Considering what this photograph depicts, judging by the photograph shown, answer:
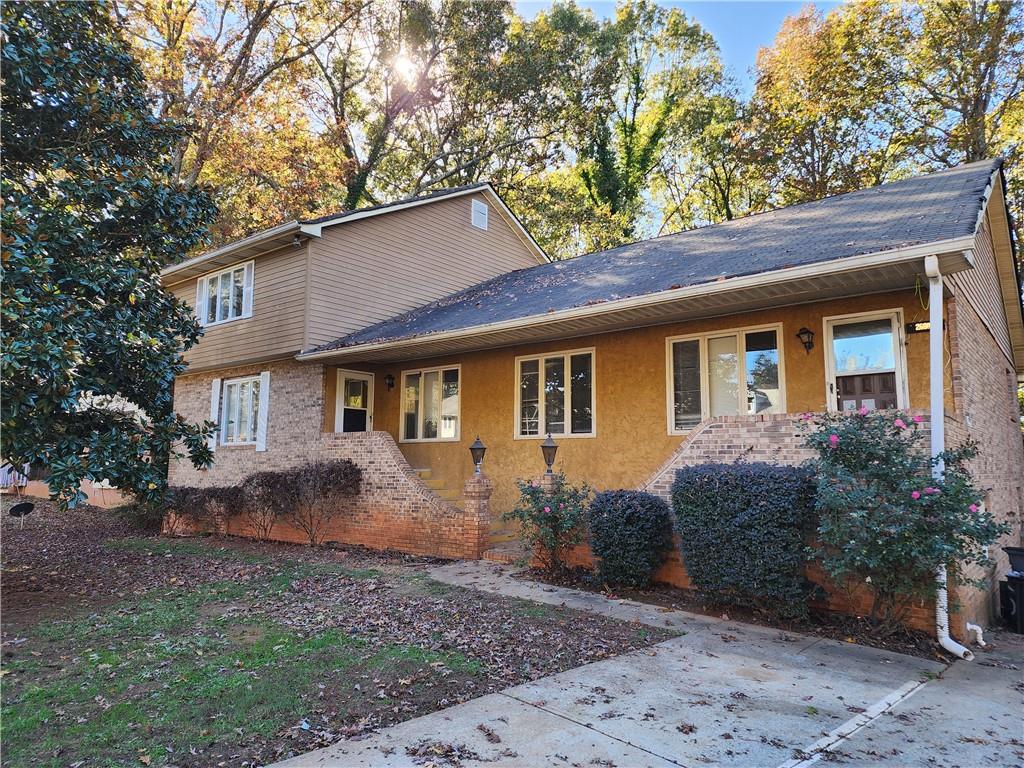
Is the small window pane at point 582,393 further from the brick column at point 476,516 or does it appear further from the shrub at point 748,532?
the shrub at point 748,532

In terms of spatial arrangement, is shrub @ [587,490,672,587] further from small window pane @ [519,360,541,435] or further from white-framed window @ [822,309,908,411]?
small window pane @ [519,360,541,435]

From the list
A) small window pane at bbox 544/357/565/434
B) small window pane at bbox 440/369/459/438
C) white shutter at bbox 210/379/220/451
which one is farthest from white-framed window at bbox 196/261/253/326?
small window pane at bbox 544/357/565/434

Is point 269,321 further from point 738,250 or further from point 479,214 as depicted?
point 738,250

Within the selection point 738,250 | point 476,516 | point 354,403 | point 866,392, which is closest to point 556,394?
point 476,516

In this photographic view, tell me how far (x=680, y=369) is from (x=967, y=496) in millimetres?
4246

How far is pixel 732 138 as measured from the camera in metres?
23.4

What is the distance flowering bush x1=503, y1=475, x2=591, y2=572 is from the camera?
7.55 metres

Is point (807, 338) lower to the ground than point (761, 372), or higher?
higher

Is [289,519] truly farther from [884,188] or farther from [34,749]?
[884,188]

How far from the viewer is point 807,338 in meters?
7.79

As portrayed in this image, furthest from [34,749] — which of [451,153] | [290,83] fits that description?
[451,153]

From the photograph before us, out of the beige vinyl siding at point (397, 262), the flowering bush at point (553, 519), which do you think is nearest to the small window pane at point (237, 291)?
the beige vinyl siding at point (397, 262)

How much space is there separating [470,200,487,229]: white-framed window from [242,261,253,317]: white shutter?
5390 mm

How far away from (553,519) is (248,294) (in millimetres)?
9214
